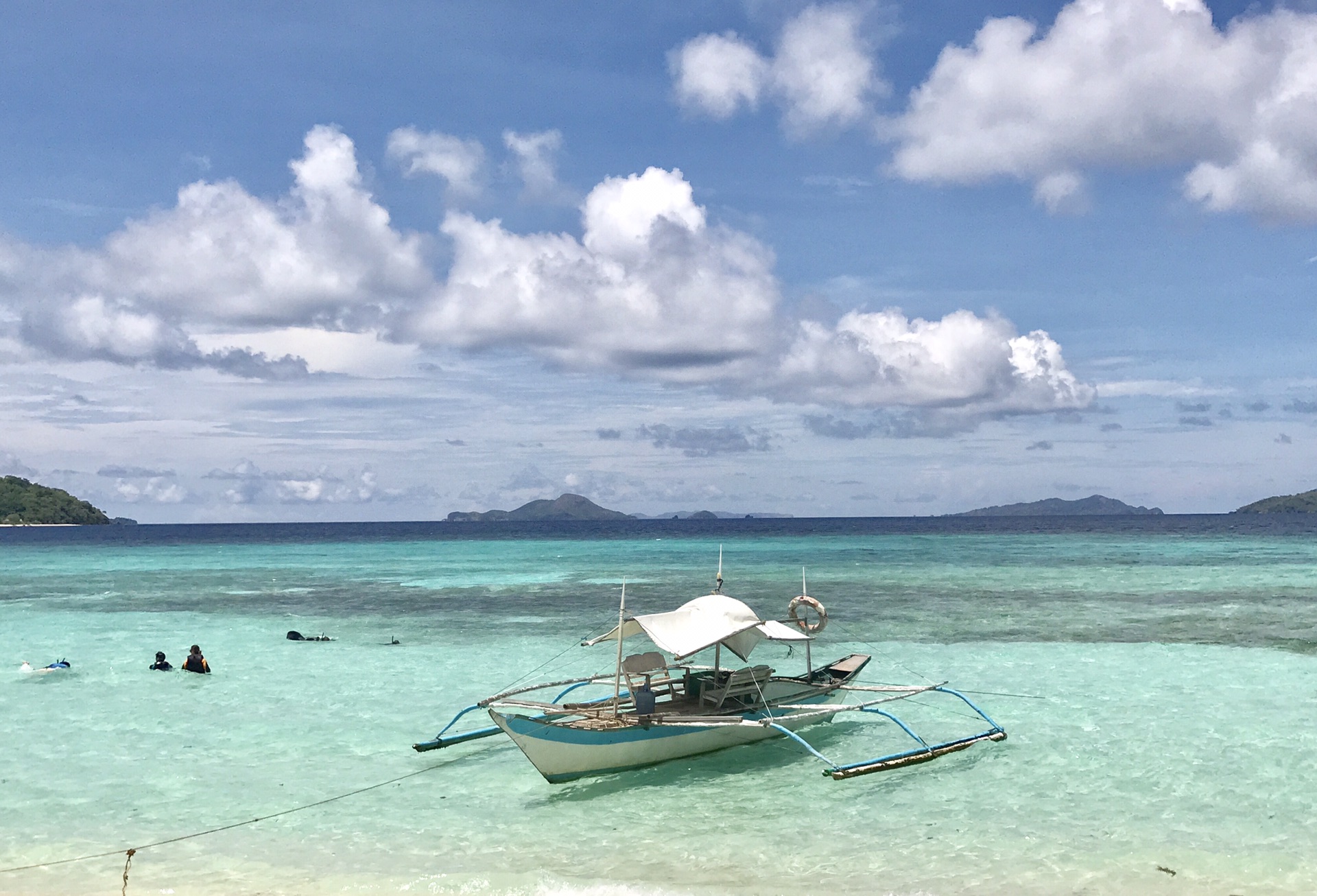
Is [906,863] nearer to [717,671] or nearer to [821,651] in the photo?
[717,671]

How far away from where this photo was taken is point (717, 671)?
18219 millimetres

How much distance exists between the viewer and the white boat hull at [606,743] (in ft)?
50.0

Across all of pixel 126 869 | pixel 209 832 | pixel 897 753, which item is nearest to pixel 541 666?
pixel 897 753

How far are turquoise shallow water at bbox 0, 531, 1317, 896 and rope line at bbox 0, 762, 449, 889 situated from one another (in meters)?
0.19

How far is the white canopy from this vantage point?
17047 mm

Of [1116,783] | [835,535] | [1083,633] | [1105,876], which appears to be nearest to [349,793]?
[1105,876]

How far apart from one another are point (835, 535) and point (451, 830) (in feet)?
470

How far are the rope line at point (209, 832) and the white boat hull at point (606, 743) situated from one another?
8.85 feet

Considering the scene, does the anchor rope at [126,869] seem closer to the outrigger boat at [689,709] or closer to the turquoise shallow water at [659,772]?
the turquoise shallow water at [659,772]

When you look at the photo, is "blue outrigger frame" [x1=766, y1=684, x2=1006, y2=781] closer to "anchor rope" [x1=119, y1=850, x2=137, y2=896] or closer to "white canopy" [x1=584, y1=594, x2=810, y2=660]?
"white canopy" [x1=584, y1=594, x2=810, y2=660]

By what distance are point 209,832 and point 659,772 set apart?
711cm

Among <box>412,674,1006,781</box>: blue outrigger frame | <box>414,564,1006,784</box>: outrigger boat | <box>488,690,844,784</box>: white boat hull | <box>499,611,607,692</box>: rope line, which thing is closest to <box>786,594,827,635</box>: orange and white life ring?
<box>414,564,1006,784</box>: outrigger boat

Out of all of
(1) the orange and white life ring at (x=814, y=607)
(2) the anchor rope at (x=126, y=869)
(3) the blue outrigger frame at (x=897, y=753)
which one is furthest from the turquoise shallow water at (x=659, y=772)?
(1) the orange and white life ring at (x=814, y=607)

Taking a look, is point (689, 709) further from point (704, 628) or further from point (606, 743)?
point (606, 743)
